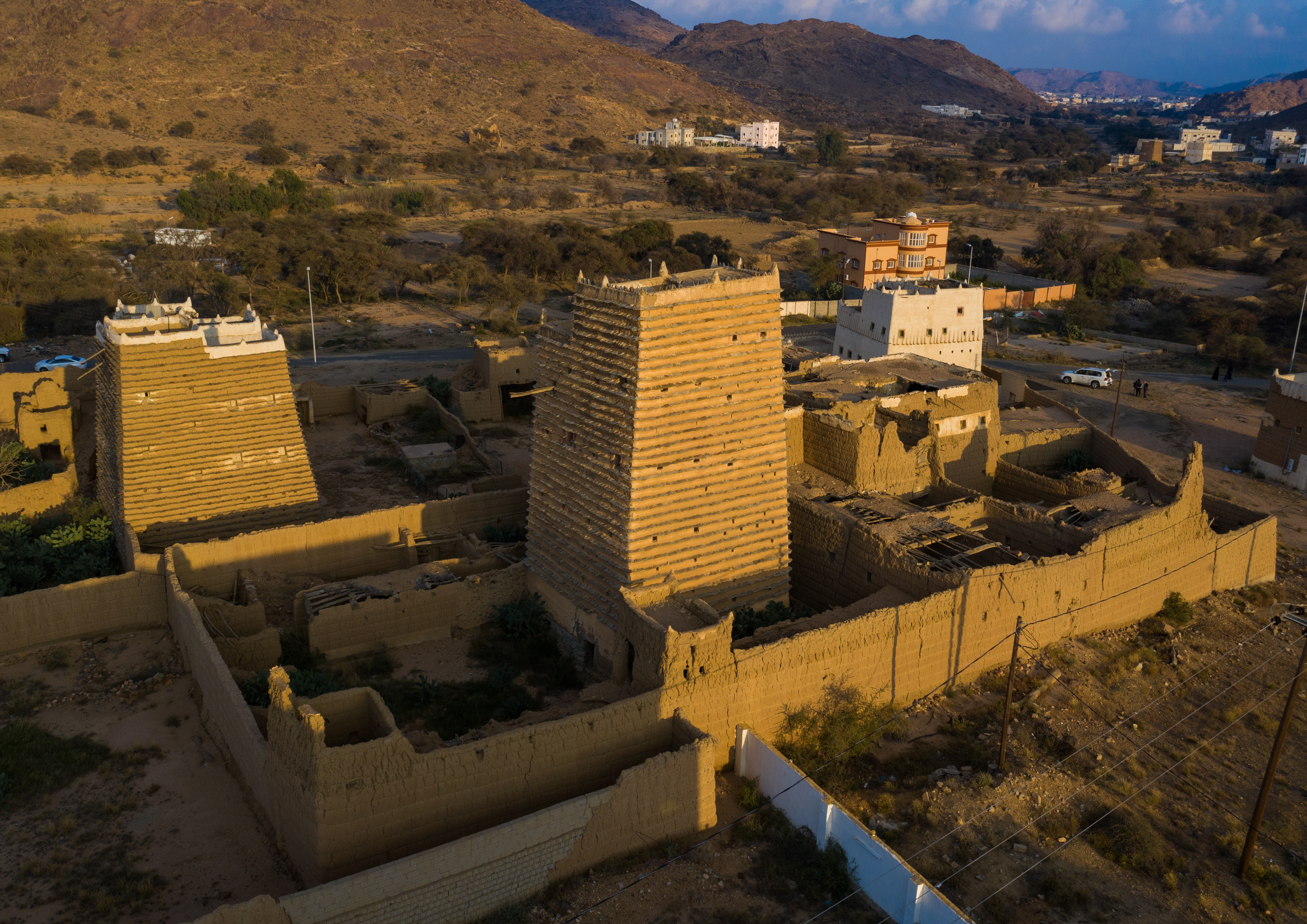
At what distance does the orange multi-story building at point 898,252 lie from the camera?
46.5 meters

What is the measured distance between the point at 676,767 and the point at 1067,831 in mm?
4796

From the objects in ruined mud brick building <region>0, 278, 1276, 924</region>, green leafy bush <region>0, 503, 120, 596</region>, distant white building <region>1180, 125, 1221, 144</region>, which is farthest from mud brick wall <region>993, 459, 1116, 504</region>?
distant white building <region>1180, 125, 1221, 144</region>

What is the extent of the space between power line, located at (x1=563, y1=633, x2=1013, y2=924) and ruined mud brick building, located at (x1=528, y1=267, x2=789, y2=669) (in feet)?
8.98

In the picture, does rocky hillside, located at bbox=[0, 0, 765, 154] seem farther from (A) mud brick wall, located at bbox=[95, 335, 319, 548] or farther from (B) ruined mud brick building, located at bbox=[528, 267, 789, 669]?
(B) ruined mud brick building, located at bbox=[528, 267, 789, 669]

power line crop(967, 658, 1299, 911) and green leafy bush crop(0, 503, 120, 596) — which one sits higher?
green leafy bush crop(0, 503, 120, 596)

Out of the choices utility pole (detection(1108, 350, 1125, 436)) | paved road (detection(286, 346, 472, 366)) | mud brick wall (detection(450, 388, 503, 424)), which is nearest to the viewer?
mud brick wall (detection(450, 388, 503, 424))

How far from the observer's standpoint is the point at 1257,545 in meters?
19.2

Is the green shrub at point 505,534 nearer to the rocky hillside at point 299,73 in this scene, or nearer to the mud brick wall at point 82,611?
the mud brick wall at point 82,611

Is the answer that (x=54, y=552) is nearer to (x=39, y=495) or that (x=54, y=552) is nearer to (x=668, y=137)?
(x=39, y=495)

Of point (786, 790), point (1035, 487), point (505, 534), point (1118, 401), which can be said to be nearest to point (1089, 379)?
point (1118, 401)

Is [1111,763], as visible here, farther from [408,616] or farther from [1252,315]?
[1252,315]

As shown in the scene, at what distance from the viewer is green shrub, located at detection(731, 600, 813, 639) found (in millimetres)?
15406

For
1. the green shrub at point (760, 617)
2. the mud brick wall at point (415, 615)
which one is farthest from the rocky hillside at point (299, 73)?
the green shrub at point (760, 617)

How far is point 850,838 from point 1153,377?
101ft
